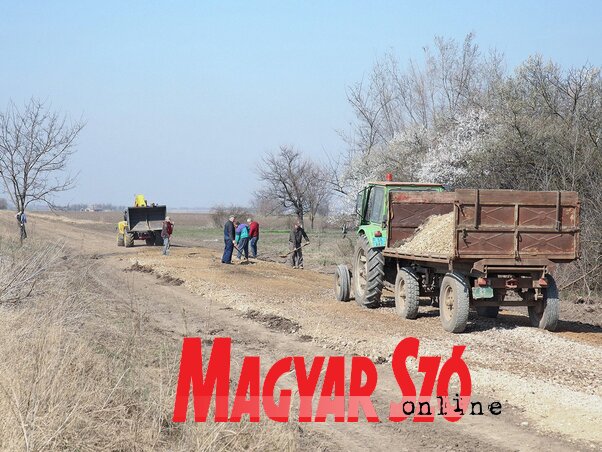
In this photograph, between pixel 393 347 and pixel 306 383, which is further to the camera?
pixel 393 347

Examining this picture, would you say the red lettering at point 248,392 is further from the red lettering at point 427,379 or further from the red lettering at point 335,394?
the red lettering at point 427,379

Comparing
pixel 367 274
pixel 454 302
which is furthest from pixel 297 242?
pixel 454 302

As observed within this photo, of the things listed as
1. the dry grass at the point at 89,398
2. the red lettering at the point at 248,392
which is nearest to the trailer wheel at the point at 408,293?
the red lettering at the point at 248,392

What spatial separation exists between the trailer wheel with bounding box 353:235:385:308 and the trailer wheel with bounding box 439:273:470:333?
2.24 m

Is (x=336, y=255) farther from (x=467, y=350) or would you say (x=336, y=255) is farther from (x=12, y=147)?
(x=467, y=350)

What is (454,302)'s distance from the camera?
1200 centimetres

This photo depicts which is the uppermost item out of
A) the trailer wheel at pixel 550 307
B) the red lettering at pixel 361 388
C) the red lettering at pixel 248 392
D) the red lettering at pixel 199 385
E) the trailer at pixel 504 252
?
the trailer at pixel 504 252

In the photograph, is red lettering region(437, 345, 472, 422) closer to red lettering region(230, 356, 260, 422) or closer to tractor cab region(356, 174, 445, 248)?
red lettering region(230, 356, 260, 422)

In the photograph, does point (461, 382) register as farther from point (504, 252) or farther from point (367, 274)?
point (367, 274)

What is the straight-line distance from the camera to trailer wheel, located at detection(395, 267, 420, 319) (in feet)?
44.5

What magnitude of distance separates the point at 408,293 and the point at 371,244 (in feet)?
5.39

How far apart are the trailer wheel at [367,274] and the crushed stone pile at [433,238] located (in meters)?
0.71

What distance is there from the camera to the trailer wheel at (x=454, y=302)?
11.8 metres

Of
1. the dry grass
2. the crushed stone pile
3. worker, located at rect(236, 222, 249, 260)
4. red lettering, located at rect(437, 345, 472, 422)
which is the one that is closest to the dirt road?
red lettering, located at rect(437, 345, 472, 422)
